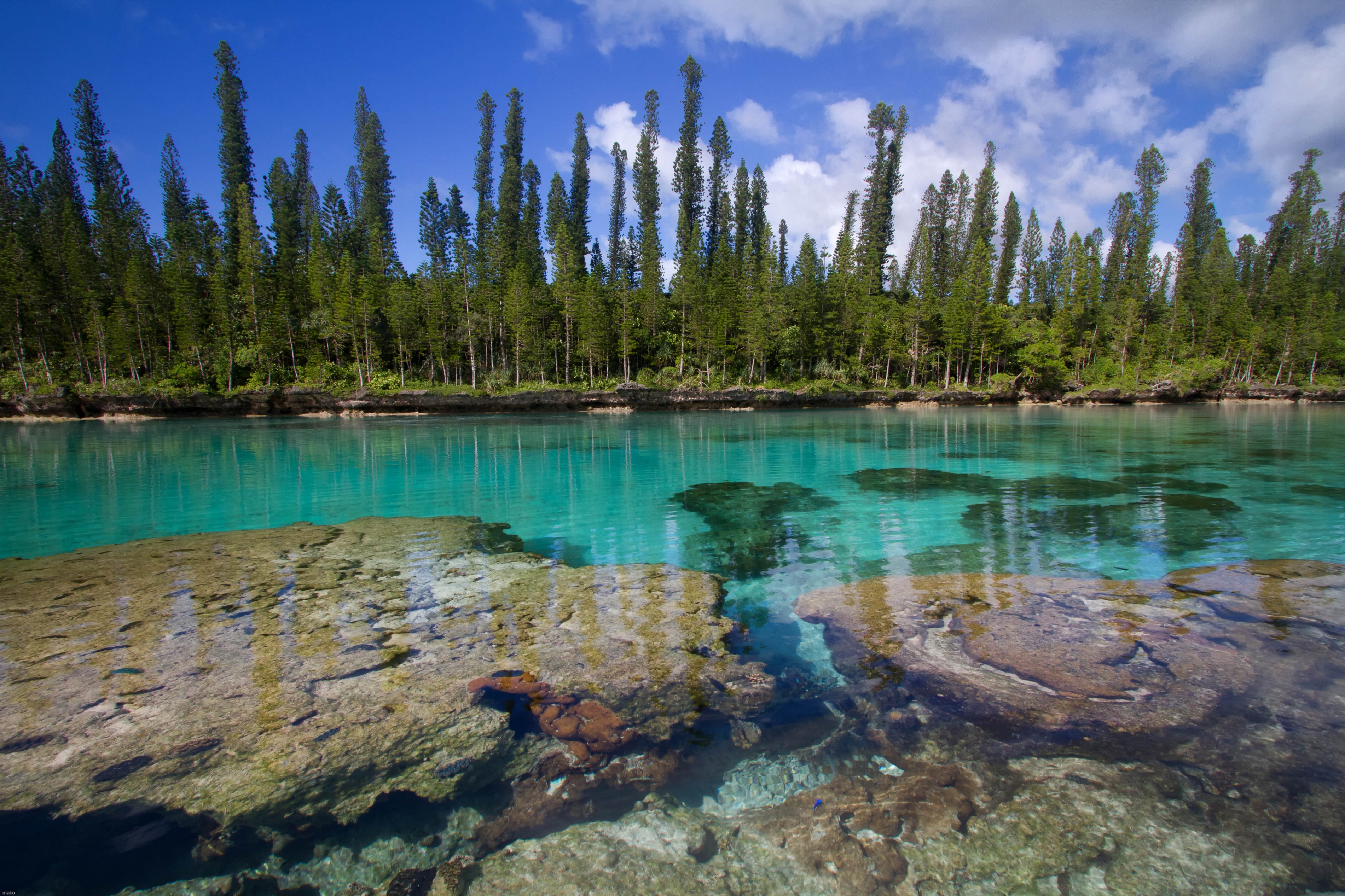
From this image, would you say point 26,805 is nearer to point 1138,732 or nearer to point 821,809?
point 821,809

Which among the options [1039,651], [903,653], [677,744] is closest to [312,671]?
[677,744]

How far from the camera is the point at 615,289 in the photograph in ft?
184

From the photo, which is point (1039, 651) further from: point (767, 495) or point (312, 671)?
point (767, 495)

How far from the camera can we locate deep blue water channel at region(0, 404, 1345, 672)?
8297 millimetres

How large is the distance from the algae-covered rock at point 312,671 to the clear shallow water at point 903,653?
0.20 ft

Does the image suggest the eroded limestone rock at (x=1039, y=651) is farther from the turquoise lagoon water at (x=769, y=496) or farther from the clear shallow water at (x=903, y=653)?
the turquoise lagoon water at (x=769, y=496)

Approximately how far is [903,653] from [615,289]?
54.5 meters

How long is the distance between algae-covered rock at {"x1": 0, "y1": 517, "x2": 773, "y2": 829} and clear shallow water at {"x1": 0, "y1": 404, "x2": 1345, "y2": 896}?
6 centimetres

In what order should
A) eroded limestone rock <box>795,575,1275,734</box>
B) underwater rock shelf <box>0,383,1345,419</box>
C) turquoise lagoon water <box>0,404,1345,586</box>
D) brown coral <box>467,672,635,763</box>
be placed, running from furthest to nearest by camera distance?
underwater rock shelf <box>0,383,1345,419</box>, turquoise lagoon water <box>0,404,1345,586</box>, eroded limestone rock <box>795,575,1275,734</box>, brown coral <box>467,672,635,763</box>

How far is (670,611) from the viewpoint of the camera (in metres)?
5.91

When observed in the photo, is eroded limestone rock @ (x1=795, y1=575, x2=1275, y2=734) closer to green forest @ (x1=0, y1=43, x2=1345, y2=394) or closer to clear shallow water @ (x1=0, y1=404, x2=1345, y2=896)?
clear shallow water @ (x1=0, y1=404, x2=1345, y2=896)

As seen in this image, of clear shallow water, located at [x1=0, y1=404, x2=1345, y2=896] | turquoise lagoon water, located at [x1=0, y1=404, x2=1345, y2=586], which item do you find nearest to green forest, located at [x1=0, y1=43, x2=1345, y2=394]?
turquoise lagoon water, located at [x1=0, y1=404, x2=1345, y2=586]

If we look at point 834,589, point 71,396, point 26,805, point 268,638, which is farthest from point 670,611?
point 71,396

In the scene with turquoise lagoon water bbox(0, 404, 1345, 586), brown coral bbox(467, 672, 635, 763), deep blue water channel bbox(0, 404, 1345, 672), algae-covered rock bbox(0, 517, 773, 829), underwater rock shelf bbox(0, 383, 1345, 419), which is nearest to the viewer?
algae-covered rock bbox(0, 517, 773, 829)
